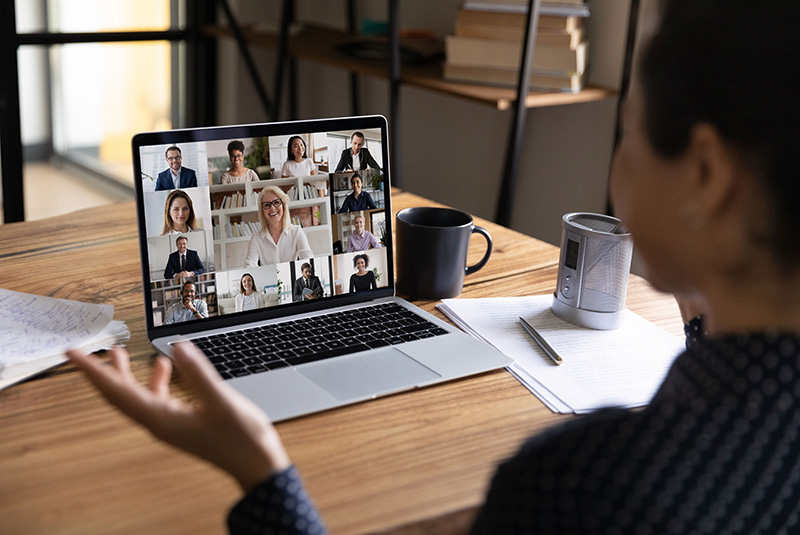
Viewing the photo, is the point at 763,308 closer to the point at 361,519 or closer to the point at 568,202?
the point at 361,519

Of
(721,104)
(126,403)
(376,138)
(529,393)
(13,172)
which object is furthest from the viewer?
(13,172)

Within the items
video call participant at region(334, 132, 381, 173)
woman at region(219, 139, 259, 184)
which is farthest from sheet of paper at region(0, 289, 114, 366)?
video call participant at region(334, 132, 381, 173)

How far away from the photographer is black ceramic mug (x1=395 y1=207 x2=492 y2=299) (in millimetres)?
1039

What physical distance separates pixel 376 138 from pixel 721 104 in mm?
588

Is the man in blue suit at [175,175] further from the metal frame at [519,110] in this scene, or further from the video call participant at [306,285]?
the metal frame at [519,110]

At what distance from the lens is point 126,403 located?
61cm

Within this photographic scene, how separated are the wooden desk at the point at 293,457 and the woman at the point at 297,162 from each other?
26 centimetres

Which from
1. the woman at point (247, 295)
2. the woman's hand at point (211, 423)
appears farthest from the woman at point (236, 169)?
the woman's hand at point (211, 423)

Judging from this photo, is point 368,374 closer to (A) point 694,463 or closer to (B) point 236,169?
(B) point 236,169

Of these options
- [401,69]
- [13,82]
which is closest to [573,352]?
[401,69]

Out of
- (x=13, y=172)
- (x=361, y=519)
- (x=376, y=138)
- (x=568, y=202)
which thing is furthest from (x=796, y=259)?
(x=13, y=172)

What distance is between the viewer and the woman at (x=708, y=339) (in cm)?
47

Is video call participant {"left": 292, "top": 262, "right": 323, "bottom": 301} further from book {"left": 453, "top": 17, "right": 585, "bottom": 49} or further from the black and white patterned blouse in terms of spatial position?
A: book {"left": 453, "top": 17, "right": 585, "bottom": 49}

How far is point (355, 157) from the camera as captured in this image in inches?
39.3
